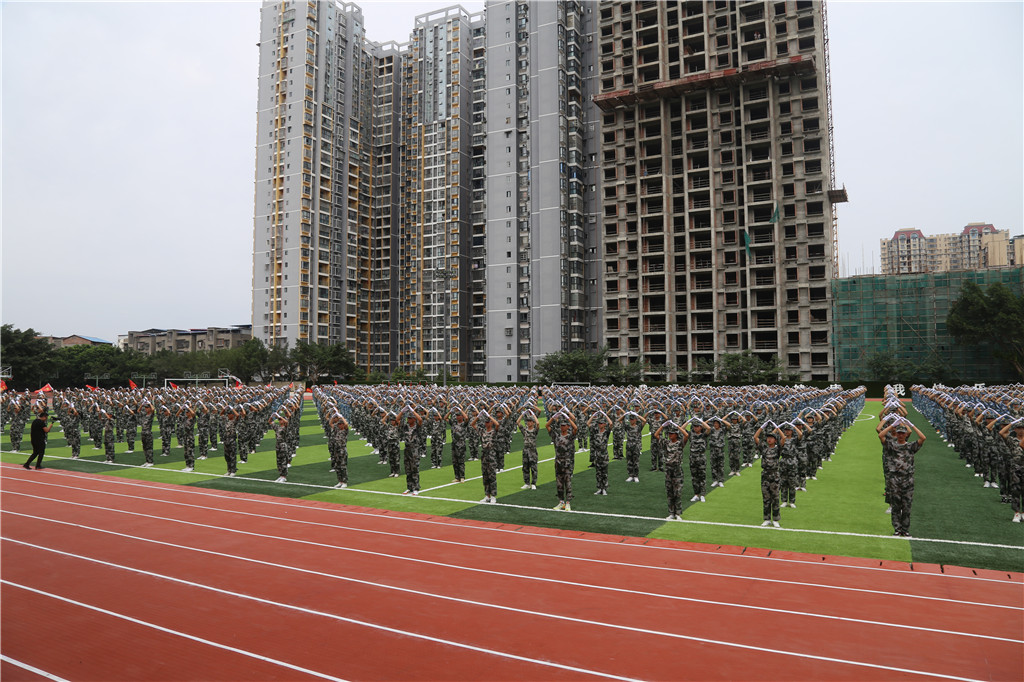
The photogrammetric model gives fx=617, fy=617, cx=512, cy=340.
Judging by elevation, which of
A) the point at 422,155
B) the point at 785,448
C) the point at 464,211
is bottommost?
the point at 785,448

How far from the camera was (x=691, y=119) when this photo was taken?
72125 mm

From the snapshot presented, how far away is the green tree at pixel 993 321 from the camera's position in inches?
2237

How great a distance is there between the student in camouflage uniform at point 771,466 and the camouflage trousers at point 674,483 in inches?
62.6

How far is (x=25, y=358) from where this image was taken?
2324 inches

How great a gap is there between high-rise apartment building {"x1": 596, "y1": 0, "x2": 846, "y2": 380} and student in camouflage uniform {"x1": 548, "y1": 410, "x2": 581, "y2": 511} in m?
53.3

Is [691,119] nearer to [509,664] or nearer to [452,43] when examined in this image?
[452,43]

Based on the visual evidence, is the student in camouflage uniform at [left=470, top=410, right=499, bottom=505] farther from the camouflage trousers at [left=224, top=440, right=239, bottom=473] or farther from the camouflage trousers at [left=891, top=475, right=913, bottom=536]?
the camouflage trousers at [left=224, top=440, right=239, bottom=473]

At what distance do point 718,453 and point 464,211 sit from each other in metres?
80.8

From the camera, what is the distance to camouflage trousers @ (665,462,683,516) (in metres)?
12.6

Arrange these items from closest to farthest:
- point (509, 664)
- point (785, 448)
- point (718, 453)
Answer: point (509, 664), point (785, 448), point (718, 453)

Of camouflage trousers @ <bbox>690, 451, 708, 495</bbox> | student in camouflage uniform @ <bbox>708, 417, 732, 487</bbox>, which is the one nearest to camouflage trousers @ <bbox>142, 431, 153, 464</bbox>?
camouflage trousers @ <bbox>690, 451, 708, 495</bbox>

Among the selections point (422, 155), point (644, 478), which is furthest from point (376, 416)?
point (422, 155)

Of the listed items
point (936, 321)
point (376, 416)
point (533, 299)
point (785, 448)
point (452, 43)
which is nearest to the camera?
point (785, 448)

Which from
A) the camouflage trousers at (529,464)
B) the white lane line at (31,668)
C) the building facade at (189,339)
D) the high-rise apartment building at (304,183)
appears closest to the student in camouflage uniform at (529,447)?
the camouflage trousers at (529,464)
